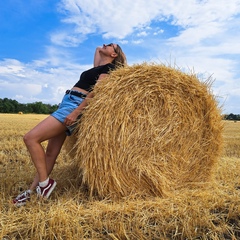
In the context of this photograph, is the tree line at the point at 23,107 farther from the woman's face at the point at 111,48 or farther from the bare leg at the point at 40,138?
the bare leg at the point at 40,138

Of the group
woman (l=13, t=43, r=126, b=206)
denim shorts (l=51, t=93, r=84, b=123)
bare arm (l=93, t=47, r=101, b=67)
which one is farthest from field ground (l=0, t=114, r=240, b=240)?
bare arm (l=93, t=47, r=101, b=67)

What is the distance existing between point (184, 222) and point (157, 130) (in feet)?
3.94

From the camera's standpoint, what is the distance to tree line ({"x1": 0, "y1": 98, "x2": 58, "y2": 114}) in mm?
55250

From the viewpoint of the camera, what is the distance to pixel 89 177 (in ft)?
10.9

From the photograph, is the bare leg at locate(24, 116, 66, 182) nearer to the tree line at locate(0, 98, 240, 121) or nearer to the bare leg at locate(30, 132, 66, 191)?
the bare leg at locate(30, 132, 66, 191)

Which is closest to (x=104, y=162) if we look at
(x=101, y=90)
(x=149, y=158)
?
(x=149, y=158)

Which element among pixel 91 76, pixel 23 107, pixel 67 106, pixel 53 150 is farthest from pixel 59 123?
pixel 23 107

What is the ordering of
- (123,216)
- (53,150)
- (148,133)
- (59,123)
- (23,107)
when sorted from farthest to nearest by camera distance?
(23,107)
(53,150)
(148,133)
(59,123)
(123,216)

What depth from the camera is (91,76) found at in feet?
11.8

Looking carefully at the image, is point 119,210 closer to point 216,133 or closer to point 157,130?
point 157,130

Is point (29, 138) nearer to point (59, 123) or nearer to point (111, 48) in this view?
point (59, 123)

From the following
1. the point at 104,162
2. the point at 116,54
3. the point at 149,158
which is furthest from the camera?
the point at 116,54

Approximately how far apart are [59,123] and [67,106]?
0.21 m

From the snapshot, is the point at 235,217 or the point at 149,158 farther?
the point at 149,158
